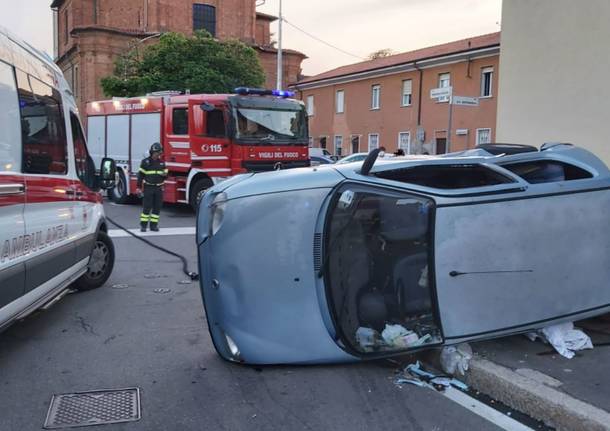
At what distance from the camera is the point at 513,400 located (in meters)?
3.63

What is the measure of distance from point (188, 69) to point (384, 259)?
108 feet

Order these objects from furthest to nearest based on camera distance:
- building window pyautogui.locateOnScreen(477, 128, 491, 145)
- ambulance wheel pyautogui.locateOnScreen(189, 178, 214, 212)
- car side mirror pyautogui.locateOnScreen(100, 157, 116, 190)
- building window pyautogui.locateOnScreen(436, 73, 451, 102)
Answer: building window pyautogui.locateOnScreen(436, 73, 451, 102) → building window pyautogui.locateOnScreen(477, 128, 491, 145) → ambulance wheel pyautogui.locateOnScreen(189, 178, 214, 212) → car side mirror pyautogui.locateOnScreen(100, 157, 116, 190)

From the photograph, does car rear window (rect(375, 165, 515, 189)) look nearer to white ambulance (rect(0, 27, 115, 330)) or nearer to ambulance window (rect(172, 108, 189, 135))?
white ambulance (rect(0, 27, 115, 330))

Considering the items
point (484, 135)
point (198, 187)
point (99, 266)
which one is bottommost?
point (99, 266)

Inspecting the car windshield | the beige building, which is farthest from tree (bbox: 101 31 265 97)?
the beige building

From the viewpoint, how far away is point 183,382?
13.2 feet

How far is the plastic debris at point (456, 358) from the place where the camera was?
13.2 feet

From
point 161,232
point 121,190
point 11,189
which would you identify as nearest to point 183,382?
point 11,189

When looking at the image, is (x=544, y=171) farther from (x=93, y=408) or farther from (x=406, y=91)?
(x=406, y=91)

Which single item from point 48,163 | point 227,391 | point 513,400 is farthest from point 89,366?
point 513,400

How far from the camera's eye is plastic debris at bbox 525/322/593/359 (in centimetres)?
426

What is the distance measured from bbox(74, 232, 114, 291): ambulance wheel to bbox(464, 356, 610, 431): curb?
447 cm

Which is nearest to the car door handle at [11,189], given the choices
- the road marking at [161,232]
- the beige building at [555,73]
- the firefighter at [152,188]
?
the road marking at [161,232]

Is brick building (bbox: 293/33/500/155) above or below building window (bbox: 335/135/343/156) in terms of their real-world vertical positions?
above
